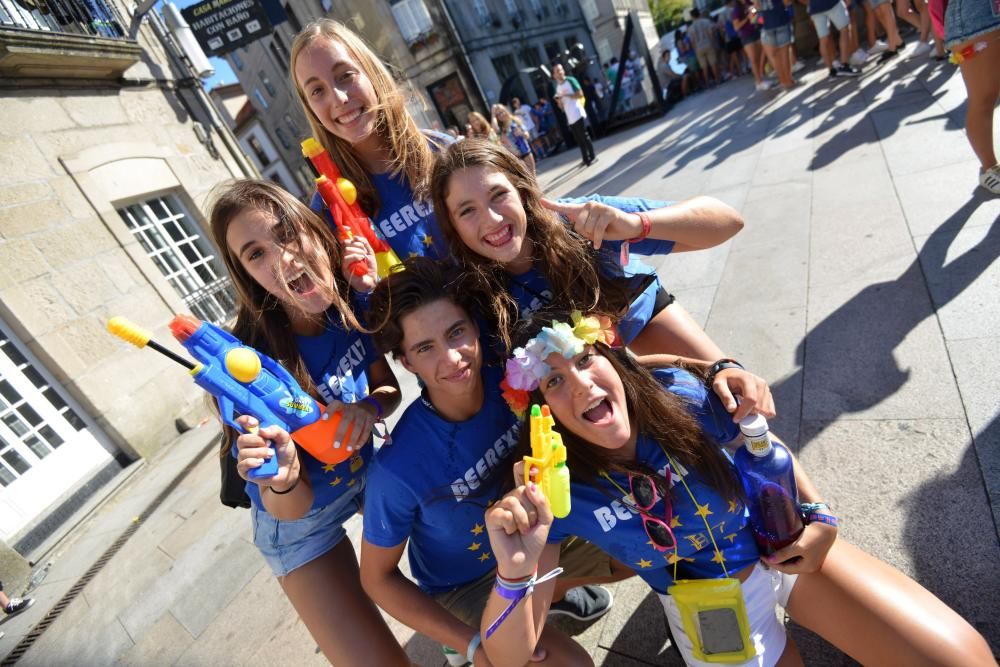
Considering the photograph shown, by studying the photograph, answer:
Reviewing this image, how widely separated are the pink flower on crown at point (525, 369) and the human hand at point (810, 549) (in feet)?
2.84

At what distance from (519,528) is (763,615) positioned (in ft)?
2.78

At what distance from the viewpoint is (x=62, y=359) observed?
500cm

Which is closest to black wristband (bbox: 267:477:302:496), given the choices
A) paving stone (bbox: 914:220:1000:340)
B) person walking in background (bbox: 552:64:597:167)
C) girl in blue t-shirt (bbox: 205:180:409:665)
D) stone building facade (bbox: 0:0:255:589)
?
girl in blue t-shirt (bbox: 205:180:409:665)

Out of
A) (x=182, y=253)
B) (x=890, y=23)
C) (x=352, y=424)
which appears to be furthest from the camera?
(x=182, y=253)

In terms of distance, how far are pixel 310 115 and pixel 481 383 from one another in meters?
1.39

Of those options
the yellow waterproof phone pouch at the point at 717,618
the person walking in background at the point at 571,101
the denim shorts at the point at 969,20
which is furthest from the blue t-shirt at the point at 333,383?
the person walking in background at the point at 571,101

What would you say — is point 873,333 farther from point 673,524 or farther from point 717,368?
point 673,524

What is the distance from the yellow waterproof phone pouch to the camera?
1353mm

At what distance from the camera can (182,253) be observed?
6785mm

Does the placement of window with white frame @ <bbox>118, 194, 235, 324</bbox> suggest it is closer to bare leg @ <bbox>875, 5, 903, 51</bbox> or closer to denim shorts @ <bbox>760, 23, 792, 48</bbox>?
denim shorts @ <bbox>760, 23, 792, 48</bbox>

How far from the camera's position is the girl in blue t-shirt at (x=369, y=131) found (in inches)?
73.4

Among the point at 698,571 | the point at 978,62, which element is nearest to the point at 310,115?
the point at 698,571

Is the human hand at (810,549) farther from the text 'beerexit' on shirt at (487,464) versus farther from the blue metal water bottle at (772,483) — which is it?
the text 'beerexit' on shirt at (487,464)

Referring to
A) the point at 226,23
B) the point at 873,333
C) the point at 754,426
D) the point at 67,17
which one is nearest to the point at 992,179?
the point at 873,333
